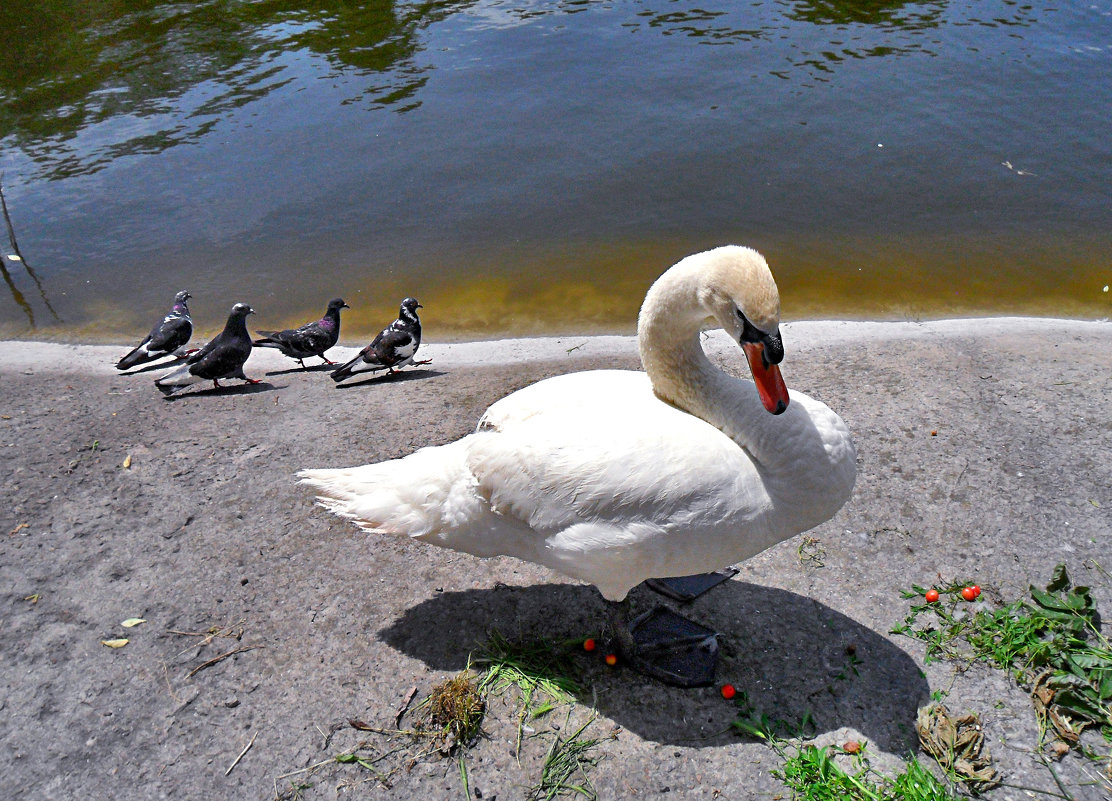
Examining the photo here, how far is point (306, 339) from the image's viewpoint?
25.9 feet

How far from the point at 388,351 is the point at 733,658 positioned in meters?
4.71

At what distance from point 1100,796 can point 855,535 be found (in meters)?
1.74

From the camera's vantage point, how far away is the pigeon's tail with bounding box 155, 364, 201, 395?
7234 mm

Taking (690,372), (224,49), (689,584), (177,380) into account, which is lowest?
(177,380)

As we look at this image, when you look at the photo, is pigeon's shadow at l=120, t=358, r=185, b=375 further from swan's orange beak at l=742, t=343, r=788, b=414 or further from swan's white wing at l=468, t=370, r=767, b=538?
swan's orange beak at l=742, t=343, r=788, b=414

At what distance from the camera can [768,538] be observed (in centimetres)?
340

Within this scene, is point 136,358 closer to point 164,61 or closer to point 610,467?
point 610,467

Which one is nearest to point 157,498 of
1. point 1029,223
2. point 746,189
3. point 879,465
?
point 879,465

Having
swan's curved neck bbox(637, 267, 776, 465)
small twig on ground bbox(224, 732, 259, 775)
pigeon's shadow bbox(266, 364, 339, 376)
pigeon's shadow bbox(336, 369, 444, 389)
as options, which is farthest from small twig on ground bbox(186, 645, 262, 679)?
pigeon's shadow bbox(266, 364, 339, 376)

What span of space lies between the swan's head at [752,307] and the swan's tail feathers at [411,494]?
1416mm

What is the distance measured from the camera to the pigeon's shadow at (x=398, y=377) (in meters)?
7.30

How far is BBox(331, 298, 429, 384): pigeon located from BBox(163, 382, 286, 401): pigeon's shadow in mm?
670

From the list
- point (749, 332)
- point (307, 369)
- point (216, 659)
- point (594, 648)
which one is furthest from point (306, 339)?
point (749, 332)

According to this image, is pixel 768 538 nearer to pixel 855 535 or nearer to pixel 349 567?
pixel 855 535
